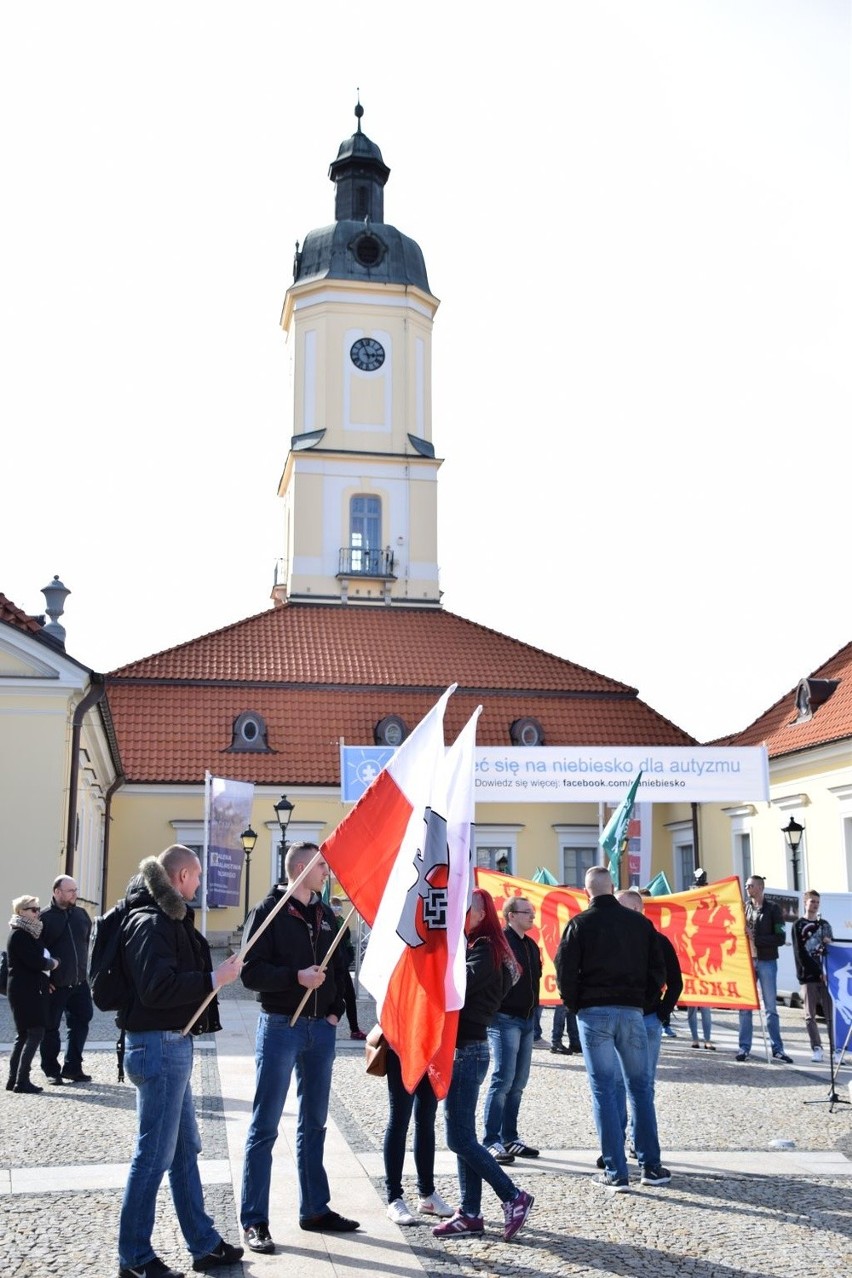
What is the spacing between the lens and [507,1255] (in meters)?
6.27

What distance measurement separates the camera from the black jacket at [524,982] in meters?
8.78

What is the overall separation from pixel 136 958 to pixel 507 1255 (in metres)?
2.36

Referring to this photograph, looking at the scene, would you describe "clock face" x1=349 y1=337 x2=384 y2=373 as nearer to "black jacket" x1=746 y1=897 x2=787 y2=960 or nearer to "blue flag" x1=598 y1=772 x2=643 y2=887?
"blue flag" x1=598 y1=772 x2=643 y2=887

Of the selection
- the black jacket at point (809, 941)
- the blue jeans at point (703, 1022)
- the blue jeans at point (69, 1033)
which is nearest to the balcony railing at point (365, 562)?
the blue jeans at point (703, 1022)

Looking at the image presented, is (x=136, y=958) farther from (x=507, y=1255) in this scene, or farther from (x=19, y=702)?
(x=19, y=702)

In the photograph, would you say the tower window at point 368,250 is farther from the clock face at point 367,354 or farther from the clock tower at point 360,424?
the clock face at point 367,354

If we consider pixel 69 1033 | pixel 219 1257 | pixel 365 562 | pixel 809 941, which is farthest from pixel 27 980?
pixel 365 562

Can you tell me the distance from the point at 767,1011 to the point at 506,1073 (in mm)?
6467

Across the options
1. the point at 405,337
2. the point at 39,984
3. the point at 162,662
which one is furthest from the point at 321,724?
the point at 39,984

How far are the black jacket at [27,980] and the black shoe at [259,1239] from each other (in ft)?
17.4

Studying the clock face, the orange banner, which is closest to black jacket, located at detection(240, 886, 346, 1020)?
the orange banner

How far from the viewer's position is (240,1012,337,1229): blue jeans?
6488 millimetres

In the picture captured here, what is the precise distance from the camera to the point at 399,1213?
271 inches


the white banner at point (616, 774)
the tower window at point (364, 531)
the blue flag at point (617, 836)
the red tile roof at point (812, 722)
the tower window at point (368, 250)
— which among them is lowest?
the blue flag at point (617, 836)
